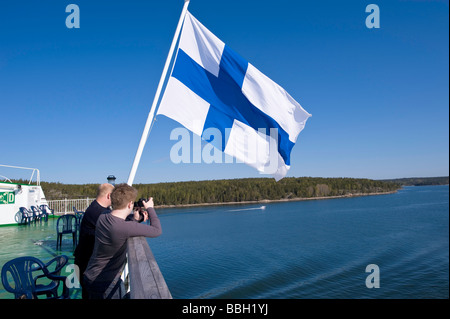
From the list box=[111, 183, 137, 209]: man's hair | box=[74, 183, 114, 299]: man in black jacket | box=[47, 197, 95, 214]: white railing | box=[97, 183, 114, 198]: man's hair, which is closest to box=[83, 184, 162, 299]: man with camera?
box=[111, 183, 137, 209]: man's hair

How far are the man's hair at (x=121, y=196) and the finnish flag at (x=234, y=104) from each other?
8.65 ft

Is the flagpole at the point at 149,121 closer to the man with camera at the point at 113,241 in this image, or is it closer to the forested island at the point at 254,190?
the man with camera at the point at 113,241

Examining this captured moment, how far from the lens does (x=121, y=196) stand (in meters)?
2.45

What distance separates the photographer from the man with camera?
239cm

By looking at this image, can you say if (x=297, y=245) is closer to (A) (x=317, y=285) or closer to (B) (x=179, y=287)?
(A) (x=317, y=285)

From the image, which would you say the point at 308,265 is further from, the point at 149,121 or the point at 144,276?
the point at 144,276

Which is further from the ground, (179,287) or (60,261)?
(60,261)

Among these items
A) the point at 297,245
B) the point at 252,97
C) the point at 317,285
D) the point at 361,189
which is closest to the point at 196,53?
the point at 252,97

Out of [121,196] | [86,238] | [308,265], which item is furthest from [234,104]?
[308,265]

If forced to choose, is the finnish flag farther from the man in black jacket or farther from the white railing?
the white railing

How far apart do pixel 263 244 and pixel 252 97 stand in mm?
20282

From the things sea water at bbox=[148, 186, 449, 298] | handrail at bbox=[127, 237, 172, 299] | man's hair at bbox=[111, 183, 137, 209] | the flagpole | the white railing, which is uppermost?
the flagpole

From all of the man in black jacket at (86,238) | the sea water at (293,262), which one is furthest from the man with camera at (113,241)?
the sea water at (293,262)

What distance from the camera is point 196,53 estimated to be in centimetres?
538
